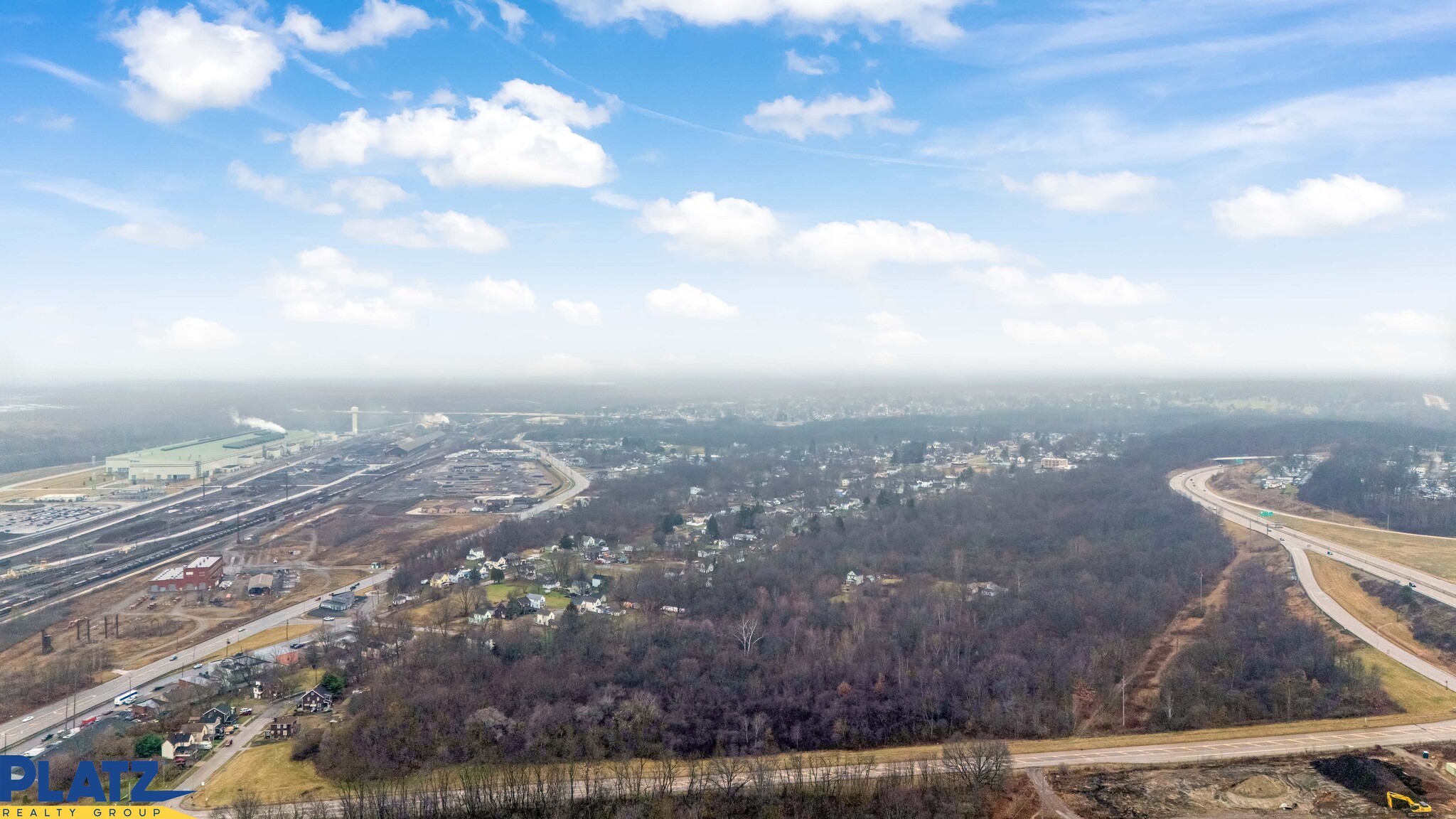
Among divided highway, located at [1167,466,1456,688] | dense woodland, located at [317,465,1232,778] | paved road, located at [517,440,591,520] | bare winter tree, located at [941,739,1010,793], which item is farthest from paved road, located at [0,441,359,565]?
divided highway, located at [1167,466,1456,688]

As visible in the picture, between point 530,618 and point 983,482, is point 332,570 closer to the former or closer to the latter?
point 530,618

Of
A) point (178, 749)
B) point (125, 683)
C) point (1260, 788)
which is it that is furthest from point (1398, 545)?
point (125, 683)

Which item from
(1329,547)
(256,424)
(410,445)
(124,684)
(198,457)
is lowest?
(124,684)

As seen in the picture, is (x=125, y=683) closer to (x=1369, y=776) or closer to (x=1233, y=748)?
(x=1233, y=748)

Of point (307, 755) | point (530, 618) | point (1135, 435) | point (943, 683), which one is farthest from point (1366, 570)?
point (1135, 435)

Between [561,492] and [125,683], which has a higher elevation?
[561,492]

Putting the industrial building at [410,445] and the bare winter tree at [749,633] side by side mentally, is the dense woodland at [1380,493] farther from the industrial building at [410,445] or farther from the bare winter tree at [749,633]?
the industrial building at [410,445]

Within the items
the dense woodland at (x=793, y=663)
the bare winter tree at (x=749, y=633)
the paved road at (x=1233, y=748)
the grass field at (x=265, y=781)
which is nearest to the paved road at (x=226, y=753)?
the grass field at (x=265, y=781)

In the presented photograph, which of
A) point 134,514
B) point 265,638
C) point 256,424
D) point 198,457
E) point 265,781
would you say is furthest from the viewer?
point 256,424
